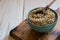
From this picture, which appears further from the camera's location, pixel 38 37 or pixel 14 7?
pixel 14 7

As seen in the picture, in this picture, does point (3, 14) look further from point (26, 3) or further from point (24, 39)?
point (24, 39)

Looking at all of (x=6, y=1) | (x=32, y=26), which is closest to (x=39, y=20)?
(x=32, y=26)

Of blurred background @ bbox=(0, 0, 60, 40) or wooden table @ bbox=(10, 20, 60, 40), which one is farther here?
blurred background @ bbox=(0, 0, 60, 40)

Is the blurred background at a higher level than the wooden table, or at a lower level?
higher

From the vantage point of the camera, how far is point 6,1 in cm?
135

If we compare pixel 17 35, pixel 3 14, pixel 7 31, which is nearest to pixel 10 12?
pixel 3 14

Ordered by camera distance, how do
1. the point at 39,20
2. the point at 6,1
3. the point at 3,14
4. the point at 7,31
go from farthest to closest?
the point at 6,1 → the point at 3,14 → the point at 7,31 → the point at 39,20

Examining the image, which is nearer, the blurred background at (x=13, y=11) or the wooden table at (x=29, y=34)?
the wooden table at (x=29, y=34)

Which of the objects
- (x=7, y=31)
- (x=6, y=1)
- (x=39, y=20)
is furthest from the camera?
(x=6, y=1)

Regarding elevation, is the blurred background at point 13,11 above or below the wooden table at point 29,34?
above

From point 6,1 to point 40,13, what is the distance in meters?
0.45

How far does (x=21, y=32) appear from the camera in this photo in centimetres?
98

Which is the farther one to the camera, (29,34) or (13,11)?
(13,11)

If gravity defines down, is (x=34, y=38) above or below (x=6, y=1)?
below
